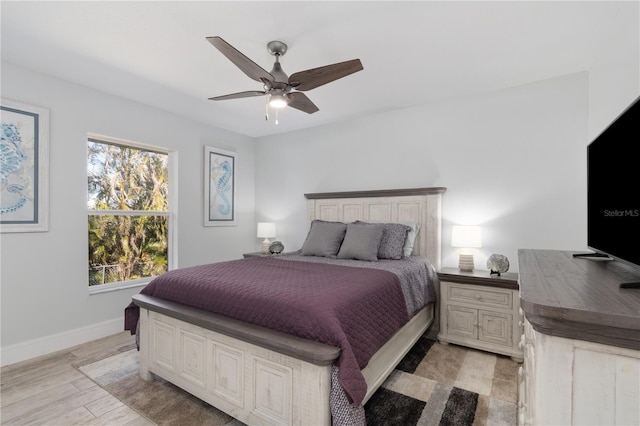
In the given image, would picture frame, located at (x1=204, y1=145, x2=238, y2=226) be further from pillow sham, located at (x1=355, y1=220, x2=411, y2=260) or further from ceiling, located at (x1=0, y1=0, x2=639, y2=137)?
pillow sham, located at (x1=355, y1=220, x2=411, y2=260)

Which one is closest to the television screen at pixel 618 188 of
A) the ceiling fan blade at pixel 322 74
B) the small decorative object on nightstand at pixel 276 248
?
the ceiling fan blade at pixel 322 74

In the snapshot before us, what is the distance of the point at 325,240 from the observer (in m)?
3.37

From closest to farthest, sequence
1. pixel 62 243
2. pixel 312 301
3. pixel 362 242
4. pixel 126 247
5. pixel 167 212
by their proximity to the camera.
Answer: pixel 312 301 < pixel 62 243 < pixel 362 242 < pixel 126 247 < pixel 167 212

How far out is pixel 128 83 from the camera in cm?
297

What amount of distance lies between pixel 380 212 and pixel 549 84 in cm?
206

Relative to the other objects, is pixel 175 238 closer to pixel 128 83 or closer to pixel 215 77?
pixel 128 83

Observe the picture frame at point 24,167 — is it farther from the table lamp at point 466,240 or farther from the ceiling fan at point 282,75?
the table lamp at point 466,240

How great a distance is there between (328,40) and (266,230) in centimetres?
287

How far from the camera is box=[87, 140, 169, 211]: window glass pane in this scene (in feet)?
10.7

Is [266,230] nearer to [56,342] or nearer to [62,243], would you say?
[62,243]

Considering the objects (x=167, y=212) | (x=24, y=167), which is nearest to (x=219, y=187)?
(x=167, y=212)

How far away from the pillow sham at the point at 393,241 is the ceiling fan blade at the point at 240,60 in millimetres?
1940

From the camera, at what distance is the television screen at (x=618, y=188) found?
1058 millimetres

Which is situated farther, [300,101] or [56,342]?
[56,342]
